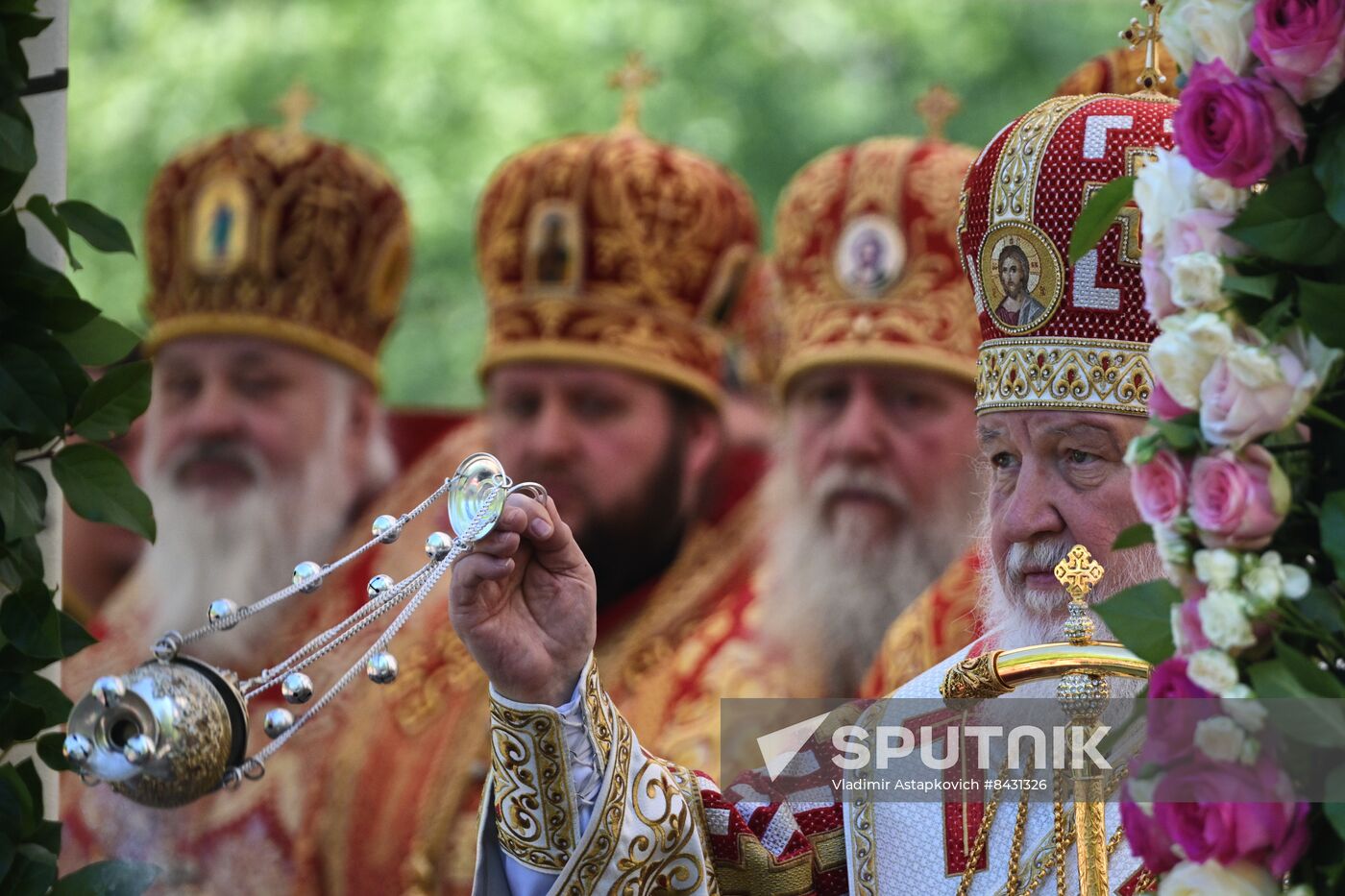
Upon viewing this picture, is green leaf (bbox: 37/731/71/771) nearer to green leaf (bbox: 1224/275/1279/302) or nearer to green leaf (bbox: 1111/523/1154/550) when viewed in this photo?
green leaf (bbox: 1111/523/1154/550)

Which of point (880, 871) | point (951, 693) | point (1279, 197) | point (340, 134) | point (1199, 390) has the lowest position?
point (880, 871)

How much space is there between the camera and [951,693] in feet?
10.9

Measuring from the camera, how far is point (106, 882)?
3.63 meters

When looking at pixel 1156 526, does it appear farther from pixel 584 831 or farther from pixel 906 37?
pixel 906 37

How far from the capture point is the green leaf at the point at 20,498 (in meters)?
3.63

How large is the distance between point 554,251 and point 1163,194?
5.75 metres

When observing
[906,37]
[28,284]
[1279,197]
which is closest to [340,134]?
[906,37]

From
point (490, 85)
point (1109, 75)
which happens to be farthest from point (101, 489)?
point (490, 85)

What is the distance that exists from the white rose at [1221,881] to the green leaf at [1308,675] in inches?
7.6

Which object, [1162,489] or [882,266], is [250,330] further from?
[1162,489]

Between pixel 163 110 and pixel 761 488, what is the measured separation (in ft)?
31.3

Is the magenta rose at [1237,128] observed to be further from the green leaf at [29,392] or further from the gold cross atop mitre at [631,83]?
the gold cross atop mitre at [631,83]

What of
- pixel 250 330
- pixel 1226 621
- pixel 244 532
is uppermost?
pixel 250 330

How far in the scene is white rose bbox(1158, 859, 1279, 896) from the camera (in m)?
2.44
